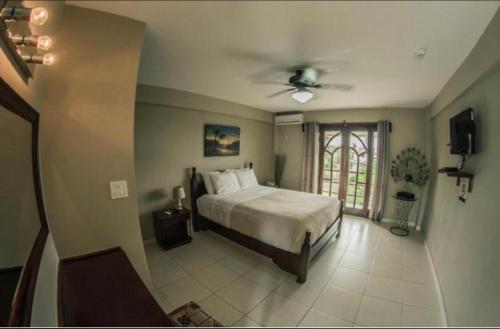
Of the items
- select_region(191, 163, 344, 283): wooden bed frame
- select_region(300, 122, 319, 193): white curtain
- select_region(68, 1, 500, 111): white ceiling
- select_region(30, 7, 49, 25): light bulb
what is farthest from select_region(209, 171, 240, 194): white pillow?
select_region(30, 7, 49, 25): light bulb

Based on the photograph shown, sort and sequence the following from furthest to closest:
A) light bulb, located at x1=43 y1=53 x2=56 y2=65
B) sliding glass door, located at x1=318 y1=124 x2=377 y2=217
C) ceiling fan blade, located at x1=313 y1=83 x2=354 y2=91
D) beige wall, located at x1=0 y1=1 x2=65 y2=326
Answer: sliding glass door, located at x1=318 y1=124 x2=377 y2=217
ceiling fan blade, located at x1=313 y1=83 x2=354 y2=91
light bulb, located at x1=43 y1=53 x2=56 y2=65
beige wall, located at x1=0 y1=1 x2=65 y2=326

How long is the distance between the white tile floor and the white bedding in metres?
0.40

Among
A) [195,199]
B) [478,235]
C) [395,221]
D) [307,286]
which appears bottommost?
[307,286]

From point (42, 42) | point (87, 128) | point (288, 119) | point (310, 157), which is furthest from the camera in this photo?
point (288, 119)

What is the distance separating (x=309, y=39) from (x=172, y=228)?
3.08m

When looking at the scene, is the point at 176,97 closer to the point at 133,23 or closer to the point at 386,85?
the point at 133,23

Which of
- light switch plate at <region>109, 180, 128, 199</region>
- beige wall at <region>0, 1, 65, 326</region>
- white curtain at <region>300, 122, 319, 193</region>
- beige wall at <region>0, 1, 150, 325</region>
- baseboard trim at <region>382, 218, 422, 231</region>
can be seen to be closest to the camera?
beige wall at <region>0, 1, 65, 326</region>

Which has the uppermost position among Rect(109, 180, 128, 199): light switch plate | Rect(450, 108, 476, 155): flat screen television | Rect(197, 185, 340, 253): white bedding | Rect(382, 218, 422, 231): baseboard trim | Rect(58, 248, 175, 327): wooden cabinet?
Rect(450, 108, 476, 155): flat screen television

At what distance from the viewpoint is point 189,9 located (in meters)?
1.24

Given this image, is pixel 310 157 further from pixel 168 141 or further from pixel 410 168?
pixel 168 141

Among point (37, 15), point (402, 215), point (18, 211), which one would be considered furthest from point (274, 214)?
point (402, 215)

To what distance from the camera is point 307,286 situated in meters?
2.09

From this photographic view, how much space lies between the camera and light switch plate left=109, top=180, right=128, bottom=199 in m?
1.33

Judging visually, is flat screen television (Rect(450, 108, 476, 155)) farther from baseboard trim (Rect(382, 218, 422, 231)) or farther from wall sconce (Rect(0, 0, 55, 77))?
baseboard trim (Rect(382, 218, 422, 231))
